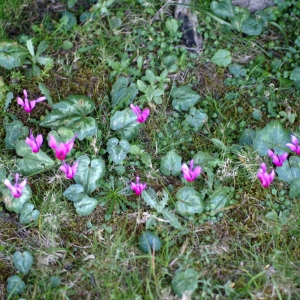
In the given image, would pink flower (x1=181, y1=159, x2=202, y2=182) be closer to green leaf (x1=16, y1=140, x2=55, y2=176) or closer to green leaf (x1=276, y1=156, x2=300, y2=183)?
green leaf (x1=276, y1=156, x2=300, y2=183)

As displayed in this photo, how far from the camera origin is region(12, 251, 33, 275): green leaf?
264 centimetres

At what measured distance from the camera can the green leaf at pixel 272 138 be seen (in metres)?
3.03

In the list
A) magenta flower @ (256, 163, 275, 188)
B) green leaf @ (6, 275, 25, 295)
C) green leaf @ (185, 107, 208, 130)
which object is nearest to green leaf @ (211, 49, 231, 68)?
green leaf @ (185, 107, 208, 130)

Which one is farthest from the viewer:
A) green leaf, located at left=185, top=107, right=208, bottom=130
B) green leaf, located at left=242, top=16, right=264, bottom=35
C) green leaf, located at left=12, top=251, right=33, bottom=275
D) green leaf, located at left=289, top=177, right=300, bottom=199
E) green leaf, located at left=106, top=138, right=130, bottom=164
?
green leaf, located at left=242, top=16, right=264, bottom=35

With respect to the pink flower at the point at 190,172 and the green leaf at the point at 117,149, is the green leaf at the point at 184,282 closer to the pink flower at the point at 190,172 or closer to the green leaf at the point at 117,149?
the pink flower at the point at 190,172

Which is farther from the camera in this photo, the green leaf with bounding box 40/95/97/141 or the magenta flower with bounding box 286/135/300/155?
the green leaf with bounding box 40/95/97/141

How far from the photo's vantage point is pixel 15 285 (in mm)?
2566

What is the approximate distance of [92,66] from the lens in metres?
3.38

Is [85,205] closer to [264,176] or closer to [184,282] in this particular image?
[184,282]

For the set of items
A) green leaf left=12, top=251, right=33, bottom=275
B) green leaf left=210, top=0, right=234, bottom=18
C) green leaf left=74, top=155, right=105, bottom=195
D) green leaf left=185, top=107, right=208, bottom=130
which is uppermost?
green leaf left=210, top=0, right=234, bottom=18

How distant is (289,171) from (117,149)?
3.27 ft

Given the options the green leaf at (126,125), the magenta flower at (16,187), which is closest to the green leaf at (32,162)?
the magenta flower at (16,187)

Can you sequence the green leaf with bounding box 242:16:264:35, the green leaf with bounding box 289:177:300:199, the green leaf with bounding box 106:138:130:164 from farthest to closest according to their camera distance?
1. the green leaf with bounding box 242:16:264:35
2. the green leaf with bounding box 106:138:130:164
3. the green leaf with bounding box 289:177:300:199

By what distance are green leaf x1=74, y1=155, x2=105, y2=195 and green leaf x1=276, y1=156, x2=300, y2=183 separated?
3.33 feet
